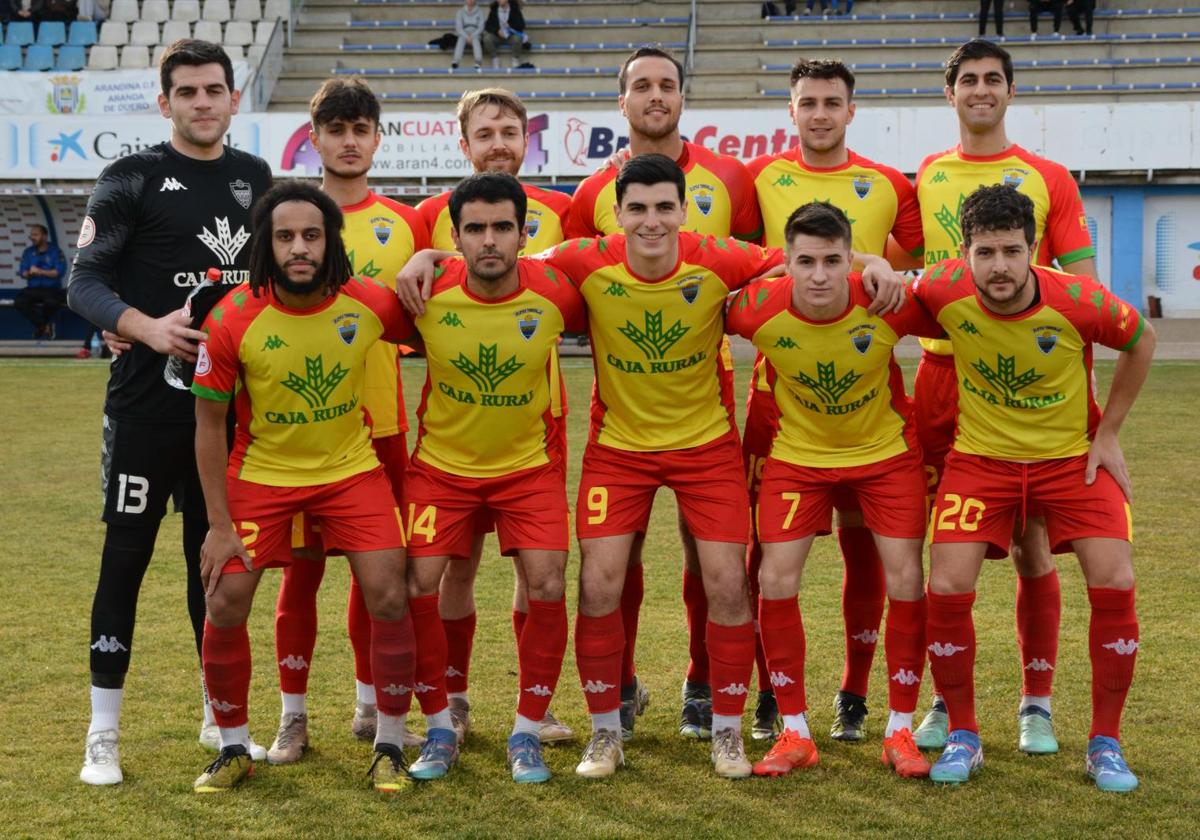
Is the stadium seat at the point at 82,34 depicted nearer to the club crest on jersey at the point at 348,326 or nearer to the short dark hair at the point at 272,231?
the short dark hair at the point at 272,231

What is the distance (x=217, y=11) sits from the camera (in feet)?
86.9

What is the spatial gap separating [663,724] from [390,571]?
51.2 inches

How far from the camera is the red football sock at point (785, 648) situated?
4707 millimetres

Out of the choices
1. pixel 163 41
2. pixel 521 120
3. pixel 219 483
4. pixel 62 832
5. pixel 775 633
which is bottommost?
pixel 62 832

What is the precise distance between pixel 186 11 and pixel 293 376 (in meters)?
24.4

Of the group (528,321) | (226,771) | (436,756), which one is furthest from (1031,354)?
(226,771)

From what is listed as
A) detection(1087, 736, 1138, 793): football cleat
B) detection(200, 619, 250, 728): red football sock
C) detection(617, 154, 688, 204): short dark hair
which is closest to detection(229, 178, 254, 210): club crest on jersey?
→ detection(617, 154, 688, 204): short dark hair

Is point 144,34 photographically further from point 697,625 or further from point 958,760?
point 958,760

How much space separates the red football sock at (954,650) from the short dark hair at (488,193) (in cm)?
187

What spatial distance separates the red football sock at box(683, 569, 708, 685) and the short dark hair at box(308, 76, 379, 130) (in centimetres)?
206

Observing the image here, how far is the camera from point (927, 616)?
470 cm

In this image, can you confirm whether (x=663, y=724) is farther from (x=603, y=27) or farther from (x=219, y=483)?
(x=603, y=27)

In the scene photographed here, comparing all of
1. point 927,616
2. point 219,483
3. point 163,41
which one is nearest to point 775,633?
point 927,616

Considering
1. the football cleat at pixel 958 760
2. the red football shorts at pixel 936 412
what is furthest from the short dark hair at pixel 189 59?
the football cleat at pixel 958 760
